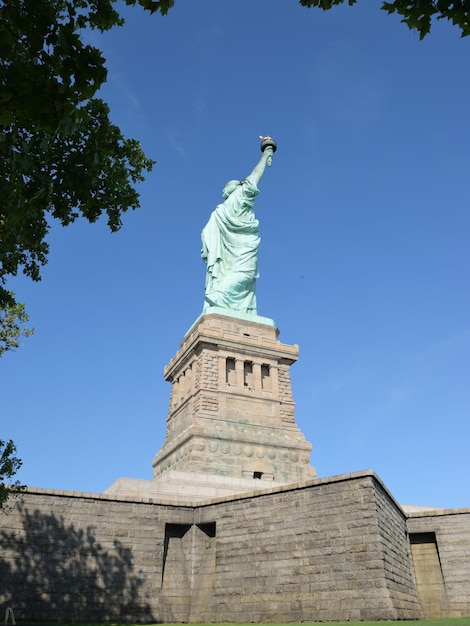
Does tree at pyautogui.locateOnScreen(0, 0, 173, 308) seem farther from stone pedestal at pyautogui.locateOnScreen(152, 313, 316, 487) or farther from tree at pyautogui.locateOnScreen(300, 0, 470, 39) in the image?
stone pedestal at pyautogui.locateOnScreen(152, 313, 316, 487)

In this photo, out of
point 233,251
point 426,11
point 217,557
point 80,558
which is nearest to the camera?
point 426,11

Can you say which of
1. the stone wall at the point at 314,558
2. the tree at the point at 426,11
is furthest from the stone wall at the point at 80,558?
the tree at the point at 426,11

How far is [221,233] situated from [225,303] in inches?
208

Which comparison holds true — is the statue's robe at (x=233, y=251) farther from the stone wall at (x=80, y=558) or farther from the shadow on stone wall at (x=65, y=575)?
the shadow on stone wall at (x=65, y=575)

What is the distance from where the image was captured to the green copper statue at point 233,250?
33.3m

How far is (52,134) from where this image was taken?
5.64 metres

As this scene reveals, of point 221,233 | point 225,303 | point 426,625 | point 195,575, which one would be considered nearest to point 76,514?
point 195,575

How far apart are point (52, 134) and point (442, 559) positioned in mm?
16237

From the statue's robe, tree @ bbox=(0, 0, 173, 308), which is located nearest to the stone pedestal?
the statue's robe

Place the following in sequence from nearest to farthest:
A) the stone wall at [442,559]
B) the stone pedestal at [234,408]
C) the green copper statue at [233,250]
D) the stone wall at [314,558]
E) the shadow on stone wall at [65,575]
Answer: the stone wall at [314,558], the shadow on stone wall at [65,575], the stone wall at [442,559], the stone pedestal at [234,408], the green copper statue at [233,250]

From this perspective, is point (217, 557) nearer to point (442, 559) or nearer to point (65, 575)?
point (65, 575)

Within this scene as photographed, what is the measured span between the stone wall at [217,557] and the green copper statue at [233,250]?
1758 cm

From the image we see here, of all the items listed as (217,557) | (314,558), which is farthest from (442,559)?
(217,557)

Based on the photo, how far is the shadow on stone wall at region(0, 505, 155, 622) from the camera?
1390 cm
